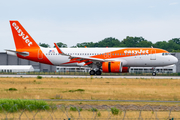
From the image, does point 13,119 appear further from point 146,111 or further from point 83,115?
point 146,111

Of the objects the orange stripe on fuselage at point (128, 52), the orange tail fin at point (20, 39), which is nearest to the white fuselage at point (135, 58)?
→ the orange stripe on fuselage at point (128, 52)

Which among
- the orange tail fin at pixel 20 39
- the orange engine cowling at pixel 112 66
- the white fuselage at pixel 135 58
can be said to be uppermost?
the orange tail fin at pixel 20 39

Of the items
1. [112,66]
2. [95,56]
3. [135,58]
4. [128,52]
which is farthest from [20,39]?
[135,58]

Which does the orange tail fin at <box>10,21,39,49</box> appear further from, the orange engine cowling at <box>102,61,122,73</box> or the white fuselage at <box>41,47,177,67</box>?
the orange engine cowling at <box>102,61,122,73</box>

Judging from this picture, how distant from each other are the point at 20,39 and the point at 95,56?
1452 centimetres

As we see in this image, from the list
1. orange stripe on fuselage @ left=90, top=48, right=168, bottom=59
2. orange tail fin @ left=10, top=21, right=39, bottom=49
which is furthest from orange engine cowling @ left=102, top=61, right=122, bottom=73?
orange tail fin @ left=10, top=21, right=39, bottom=49

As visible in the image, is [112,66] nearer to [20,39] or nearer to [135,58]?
[135,58]

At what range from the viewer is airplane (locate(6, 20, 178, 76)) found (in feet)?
154

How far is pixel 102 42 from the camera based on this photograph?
7018 inches

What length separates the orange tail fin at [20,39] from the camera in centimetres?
5106

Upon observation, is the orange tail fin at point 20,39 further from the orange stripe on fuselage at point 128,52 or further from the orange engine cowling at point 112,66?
the orange engine cowling at point 112,66

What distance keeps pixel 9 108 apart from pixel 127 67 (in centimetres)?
3545

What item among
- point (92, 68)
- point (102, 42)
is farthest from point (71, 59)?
point (102, 42)

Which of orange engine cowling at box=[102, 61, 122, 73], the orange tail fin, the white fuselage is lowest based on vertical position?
orange engine cowling at box=[102, 61, 122, 73]
